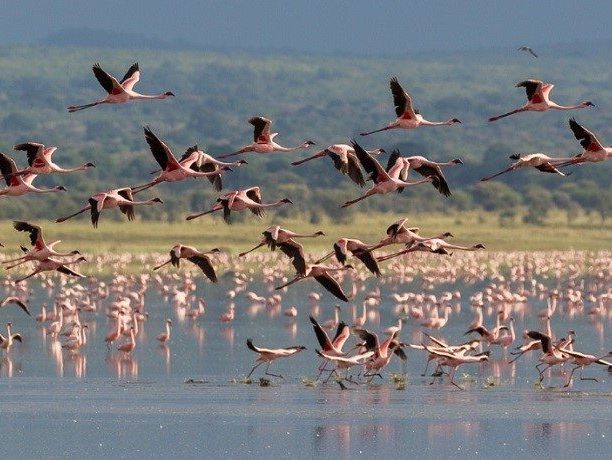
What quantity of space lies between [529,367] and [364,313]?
27.0 ft

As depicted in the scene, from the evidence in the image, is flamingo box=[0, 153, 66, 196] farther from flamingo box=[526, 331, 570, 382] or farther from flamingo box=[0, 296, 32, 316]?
flamingo box=[526, 331, 570, 382]

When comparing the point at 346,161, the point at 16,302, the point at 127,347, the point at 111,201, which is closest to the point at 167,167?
the point at 111,201

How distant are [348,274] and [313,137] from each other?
Result: 10106 cm

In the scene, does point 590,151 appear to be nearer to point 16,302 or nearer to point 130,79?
point 130,79

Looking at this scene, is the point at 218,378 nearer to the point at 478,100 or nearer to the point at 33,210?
the point at 33,210

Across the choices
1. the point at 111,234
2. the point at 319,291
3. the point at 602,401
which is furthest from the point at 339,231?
the point at 602,401

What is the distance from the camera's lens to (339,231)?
214ft

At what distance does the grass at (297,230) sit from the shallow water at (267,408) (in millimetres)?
26956

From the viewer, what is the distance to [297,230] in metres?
64.6

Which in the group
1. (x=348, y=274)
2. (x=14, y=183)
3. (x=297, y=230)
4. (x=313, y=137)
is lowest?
(x=14, y=183)

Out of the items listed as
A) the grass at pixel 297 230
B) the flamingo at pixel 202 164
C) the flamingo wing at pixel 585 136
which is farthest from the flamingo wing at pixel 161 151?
the grass at pixel 297 230

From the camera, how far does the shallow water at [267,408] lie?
1791 cm

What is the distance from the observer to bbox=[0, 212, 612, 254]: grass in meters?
58.3

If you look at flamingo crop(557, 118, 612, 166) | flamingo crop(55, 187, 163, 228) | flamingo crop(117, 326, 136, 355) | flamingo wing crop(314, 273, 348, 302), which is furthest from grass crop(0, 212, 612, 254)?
flamingo crop(557, 118, 612, 166)
